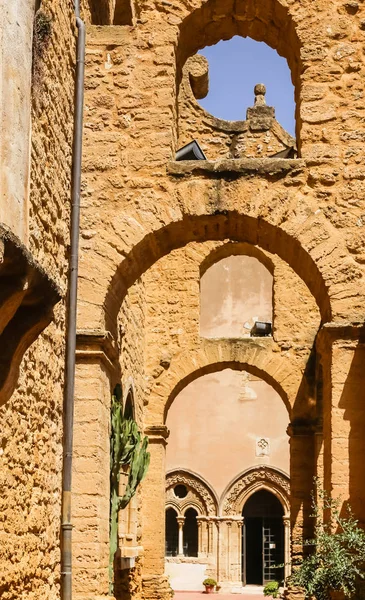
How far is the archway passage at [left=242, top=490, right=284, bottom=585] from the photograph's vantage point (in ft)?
81.5

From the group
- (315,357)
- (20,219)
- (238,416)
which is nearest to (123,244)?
(20,219)

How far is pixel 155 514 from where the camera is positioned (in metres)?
15.5

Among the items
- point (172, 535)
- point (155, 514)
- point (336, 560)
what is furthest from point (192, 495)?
point (336, 560)

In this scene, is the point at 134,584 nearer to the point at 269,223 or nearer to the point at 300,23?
the point at 269,223

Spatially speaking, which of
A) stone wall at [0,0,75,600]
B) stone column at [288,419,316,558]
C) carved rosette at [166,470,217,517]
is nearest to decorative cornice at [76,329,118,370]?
stone wall at [0,0,75,600]

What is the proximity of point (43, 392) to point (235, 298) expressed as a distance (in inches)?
→ 710

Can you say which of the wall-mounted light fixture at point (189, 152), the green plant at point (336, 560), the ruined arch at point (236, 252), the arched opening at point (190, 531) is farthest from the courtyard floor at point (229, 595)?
the green plant at point (336, 560)

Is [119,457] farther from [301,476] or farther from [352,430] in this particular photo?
[301,476]

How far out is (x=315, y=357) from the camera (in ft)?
50.7

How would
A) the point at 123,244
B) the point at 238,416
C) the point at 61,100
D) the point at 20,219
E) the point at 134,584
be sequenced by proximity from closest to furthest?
the point at 20,219
the point at 61,100
the point at 123,244
the point at 134,584
the point at 238,416

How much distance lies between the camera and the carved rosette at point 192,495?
24.5 meters

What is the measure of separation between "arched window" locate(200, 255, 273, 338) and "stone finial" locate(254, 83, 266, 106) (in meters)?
4.21

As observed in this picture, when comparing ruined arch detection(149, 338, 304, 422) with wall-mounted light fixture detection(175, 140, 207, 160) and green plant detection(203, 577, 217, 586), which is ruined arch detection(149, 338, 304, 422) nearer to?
wall-mounted light fixture detection(175, 140, 207, 160)

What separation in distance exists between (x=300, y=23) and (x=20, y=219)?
5.31m
